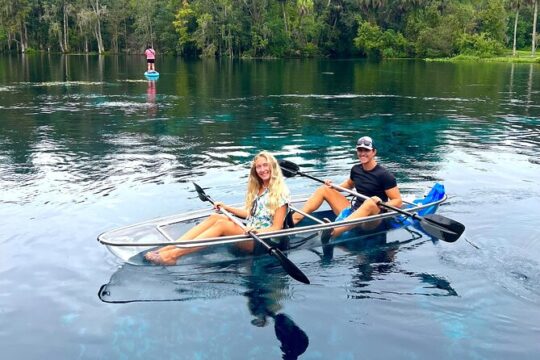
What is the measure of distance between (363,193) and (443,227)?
165 cm

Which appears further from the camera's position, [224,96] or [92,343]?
[224,96]

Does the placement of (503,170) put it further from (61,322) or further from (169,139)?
(61,322)

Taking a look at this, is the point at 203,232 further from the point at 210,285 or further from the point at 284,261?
the point at 284,261

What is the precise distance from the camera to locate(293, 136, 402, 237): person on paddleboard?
9.68m

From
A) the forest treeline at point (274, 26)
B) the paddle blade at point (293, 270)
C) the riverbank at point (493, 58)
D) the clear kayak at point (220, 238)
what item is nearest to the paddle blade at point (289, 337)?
the paddle blade at point (293, 270)

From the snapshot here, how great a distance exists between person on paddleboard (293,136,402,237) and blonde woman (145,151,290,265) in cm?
106

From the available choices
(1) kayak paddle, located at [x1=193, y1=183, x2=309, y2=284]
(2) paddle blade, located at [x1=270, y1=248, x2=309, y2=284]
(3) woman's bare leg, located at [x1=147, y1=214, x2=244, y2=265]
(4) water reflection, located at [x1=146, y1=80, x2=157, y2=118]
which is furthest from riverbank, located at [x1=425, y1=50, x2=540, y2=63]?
(2) paddle blade, located at [x1=270, y1=248, x2=309, y2=284]

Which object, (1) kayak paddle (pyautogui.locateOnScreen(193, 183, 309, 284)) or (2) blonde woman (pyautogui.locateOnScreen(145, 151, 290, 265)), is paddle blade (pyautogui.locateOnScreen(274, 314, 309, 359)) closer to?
(1) kayak paddle (pyautogui.locateOnScreen(193, 183, 309, 284))

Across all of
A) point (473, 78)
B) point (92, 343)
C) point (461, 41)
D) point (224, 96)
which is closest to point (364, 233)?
point (92, 343)

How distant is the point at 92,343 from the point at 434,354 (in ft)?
13.4

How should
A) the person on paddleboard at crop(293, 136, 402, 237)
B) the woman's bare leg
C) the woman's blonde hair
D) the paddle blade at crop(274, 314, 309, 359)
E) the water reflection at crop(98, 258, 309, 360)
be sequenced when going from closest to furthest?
the paddle blade at crop(274, 314, 309, 359), the water reflection at crop(98, 258, 309, 360), the woman's bare leg, the woman's blonde hair, the person on paddleboard at crop(293, 136, 402, 237)

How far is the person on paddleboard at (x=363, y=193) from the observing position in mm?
9680

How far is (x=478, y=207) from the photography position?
12305 mm

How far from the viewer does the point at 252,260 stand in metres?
8.94
